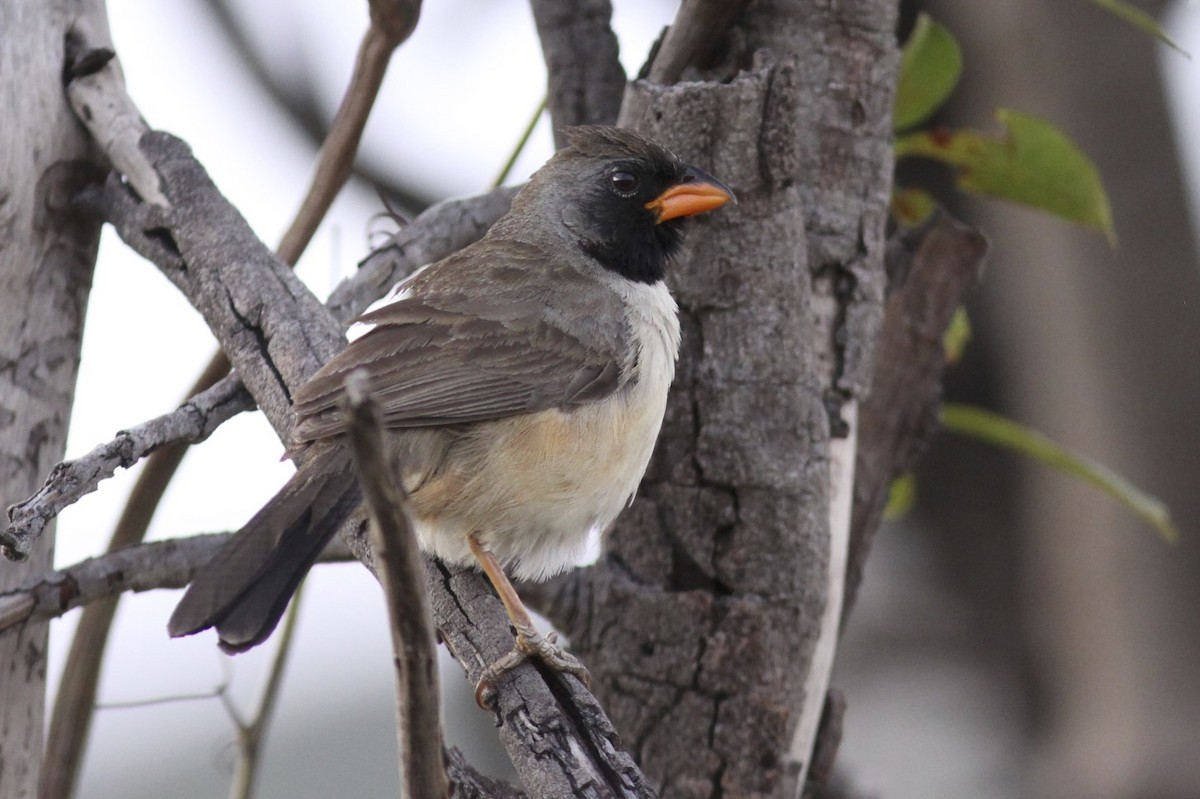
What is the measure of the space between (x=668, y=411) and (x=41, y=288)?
1.48 meters

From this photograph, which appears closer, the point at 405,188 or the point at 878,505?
the point at 878,505

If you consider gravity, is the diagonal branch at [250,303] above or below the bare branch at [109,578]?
above

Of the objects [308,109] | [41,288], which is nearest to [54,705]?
[41,288]

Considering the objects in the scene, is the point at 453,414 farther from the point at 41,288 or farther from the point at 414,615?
the point at 414,615

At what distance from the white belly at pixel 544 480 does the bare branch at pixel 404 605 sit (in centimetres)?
130

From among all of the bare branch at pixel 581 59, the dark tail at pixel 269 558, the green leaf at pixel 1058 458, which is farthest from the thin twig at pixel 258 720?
the green leaf at pixel 1058 458

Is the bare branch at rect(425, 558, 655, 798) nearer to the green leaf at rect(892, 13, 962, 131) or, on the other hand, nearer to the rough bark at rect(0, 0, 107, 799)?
the rough bark at rect(0, 0, 107, 799)

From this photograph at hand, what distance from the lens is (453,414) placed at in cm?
286

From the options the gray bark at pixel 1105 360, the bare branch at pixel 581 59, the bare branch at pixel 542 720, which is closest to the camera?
the bare branch at pixel 542 720

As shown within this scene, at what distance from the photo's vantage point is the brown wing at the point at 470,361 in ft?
Answer: 9.21

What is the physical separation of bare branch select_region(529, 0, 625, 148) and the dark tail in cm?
148

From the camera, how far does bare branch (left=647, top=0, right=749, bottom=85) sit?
3154 millimetres

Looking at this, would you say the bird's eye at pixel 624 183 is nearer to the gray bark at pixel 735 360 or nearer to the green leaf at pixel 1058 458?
the gray bark at pixel 735 360

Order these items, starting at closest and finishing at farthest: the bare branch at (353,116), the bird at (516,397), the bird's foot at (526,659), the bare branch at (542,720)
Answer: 1. the bare branch at (542,720)
2. the bird's foot at (526,659)
3. the bird at (516,397)
4. the bare branch at (353,116)
